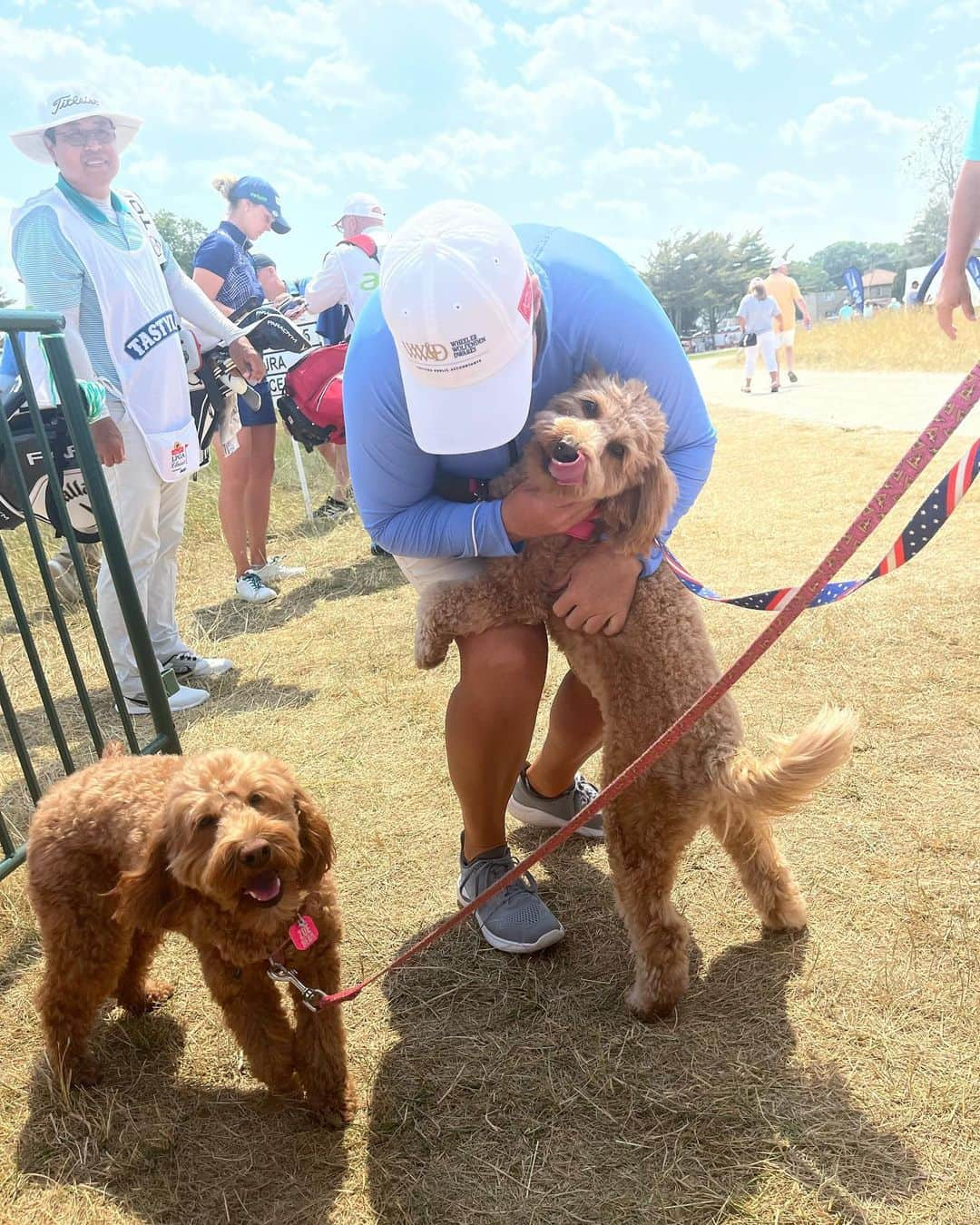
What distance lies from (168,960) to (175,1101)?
498mm

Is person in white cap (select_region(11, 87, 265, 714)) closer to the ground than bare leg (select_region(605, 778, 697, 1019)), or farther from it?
farther from it

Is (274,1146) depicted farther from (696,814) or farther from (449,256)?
(449,256)

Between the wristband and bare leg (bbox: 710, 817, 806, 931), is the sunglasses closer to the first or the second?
the wristband

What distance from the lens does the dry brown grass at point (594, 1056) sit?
151cm

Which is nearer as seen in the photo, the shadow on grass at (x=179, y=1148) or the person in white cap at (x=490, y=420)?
the shadow on grass at (x=179, y=1148)

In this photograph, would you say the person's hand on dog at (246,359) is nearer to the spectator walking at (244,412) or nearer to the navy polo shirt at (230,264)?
the spectator walking at (244,412)

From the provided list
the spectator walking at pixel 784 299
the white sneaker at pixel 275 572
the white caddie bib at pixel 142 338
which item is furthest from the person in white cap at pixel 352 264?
the spectator walking at pixel 784 299

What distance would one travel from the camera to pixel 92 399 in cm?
264

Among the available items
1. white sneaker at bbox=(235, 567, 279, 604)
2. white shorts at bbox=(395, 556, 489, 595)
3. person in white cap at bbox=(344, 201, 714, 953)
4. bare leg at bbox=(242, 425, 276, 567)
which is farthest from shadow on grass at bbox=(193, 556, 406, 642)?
person in white cap at bbox=(344, 201, 714, 953)

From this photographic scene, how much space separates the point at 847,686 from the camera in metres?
3.13

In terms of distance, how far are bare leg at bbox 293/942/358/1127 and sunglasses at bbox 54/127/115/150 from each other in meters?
3.25

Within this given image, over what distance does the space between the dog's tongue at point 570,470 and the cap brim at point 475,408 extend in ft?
0.39

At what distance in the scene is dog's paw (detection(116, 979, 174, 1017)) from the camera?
6.70 ft

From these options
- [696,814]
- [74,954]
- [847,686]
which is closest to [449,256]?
[696,814]
